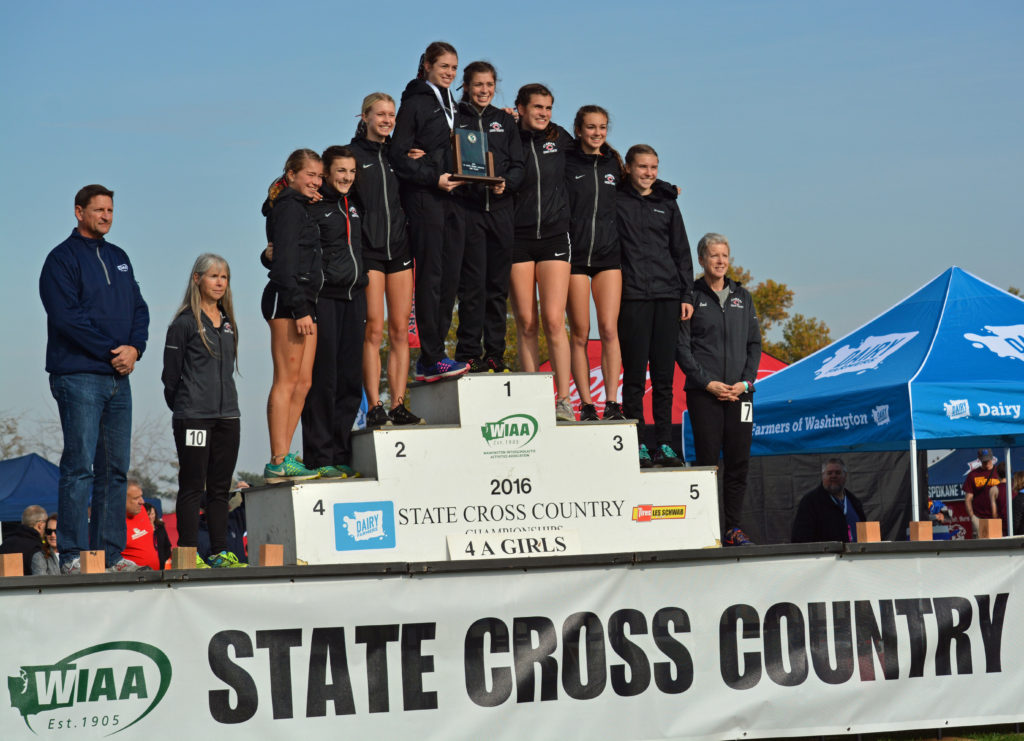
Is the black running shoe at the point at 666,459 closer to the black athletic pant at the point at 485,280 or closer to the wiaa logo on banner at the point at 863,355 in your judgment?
the black athletic pant at the point at 485,280

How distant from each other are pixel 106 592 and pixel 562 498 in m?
2.53

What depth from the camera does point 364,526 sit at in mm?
6074

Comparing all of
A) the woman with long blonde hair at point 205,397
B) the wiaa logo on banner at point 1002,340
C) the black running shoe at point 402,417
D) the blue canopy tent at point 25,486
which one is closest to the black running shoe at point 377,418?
the black running shoe at point 402,417

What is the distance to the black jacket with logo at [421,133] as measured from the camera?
7.08 metres

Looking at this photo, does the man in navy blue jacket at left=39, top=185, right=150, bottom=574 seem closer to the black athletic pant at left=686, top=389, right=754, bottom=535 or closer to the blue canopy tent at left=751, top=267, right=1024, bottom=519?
the black athletic pant at left=686, top=389, right=754, bottom=535

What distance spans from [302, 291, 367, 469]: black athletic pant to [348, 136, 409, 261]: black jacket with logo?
323 mm

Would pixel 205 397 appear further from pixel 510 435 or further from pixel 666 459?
pixel 666 459

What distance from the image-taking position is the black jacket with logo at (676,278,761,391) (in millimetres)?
7863

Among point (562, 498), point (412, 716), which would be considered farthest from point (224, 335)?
point (412, 716)

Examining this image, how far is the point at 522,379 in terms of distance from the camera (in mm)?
6531

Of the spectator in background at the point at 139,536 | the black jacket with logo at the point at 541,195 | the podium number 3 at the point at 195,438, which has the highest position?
the black jacket with logo at the point at 541,195

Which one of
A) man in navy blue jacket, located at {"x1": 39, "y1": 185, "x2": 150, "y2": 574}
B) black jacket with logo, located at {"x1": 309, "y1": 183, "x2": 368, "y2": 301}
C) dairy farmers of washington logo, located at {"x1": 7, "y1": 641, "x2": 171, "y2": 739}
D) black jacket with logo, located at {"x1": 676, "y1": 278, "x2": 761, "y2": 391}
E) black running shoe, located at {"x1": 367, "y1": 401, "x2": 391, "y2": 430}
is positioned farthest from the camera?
black jacket with logo, located at {"x1": 676, "y1": 278, "x2": 761, "y2": 391}

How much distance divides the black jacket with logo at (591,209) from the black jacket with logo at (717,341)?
75 cm

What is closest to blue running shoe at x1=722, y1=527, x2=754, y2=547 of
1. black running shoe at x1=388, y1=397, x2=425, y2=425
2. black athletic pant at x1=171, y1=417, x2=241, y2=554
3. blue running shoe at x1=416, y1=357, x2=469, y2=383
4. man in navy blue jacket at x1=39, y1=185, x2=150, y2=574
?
blue running shoe at x1=416, y1=357, x2=469, y2=383
